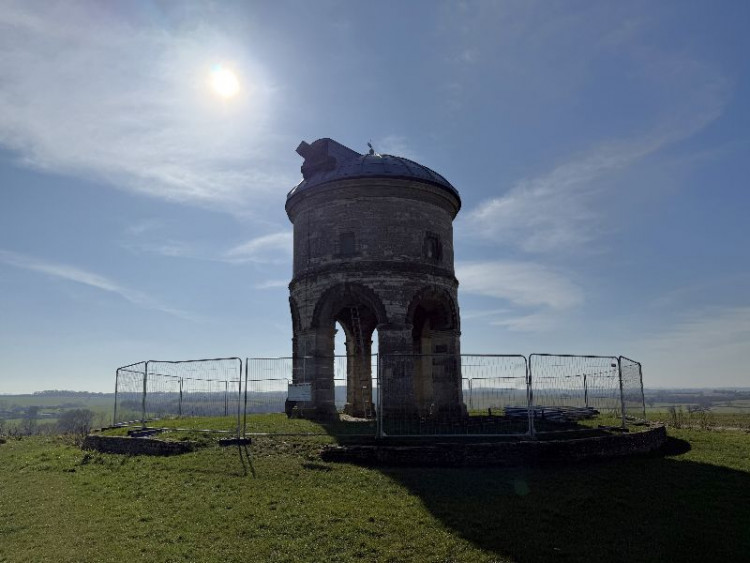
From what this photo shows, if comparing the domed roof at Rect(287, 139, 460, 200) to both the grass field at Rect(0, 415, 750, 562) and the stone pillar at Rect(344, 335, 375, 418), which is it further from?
the grass field at Rect(0, 415, 750, 562)

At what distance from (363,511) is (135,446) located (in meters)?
7.97

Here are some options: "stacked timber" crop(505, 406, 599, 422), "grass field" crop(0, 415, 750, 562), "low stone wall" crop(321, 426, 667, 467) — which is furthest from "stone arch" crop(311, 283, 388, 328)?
"low stone wall" crop(321, 426, 667, 467)

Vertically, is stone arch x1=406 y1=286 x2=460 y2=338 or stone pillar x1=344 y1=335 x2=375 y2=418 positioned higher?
stone arch x1=406 y1=286 x2=460 y2=338

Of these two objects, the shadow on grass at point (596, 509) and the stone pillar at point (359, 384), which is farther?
the stone pillar at point (359, 384)

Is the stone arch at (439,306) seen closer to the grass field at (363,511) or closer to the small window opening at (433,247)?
the small window opening at (433,247)

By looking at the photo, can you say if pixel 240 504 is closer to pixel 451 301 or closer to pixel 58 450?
pixel 58 450

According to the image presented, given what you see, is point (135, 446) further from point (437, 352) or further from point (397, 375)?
point (437, 352)

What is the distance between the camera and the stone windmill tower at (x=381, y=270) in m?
19.8

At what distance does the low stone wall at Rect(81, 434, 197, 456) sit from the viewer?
13172mm

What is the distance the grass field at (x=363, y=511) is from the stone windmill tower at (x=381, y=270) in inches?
282

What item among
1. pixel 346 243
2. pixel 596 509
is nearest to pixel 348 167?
pixel 346 243

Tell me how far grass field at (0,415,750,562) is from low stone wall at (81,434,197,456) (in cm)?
52

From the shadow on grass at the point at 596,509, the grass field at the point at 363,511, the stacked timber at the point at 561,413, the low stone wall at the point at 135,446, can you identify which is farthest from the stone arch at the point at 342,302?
the shadow on grass at the point at 596,509

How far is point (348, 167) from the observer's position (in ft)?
70.4
